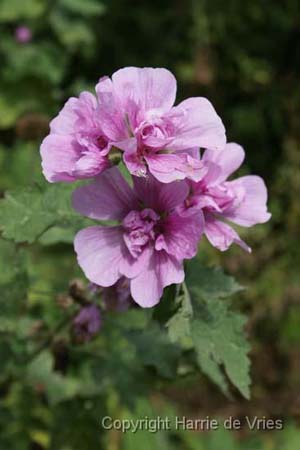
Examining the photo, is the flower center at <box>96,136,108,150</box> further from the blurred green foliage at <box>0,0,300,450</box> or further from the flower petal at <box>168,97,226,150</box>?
the blurred green foliage at <box>0,0,300,450</box>

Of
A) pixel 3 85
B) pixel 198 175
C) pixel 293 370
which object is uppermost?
pixel 198 175

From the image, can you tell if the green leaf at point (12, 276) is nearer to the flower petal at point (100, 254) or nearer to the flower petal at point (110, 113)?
the flower petal at point (100, 254)

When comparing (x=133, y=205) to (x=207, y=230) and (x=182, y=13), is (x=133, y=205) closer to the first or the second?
(x=207, y=230)

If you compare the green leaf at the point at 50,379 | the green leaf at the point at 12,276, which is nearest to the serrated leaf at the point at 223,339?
the green leaf at the point at 12,276

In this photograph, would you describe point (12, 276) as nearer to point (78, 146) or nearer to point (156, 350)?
point (156, 350)

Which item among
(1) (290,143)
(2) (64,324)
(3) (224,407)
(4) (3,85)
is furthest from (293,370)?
(4) (3,85)

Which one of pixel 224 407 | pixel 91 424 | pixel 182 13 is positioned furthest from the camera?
pixel 182 13

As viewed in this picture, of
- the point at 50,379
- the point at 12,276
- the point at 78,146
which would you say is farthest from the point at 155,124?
the point at 50,379
